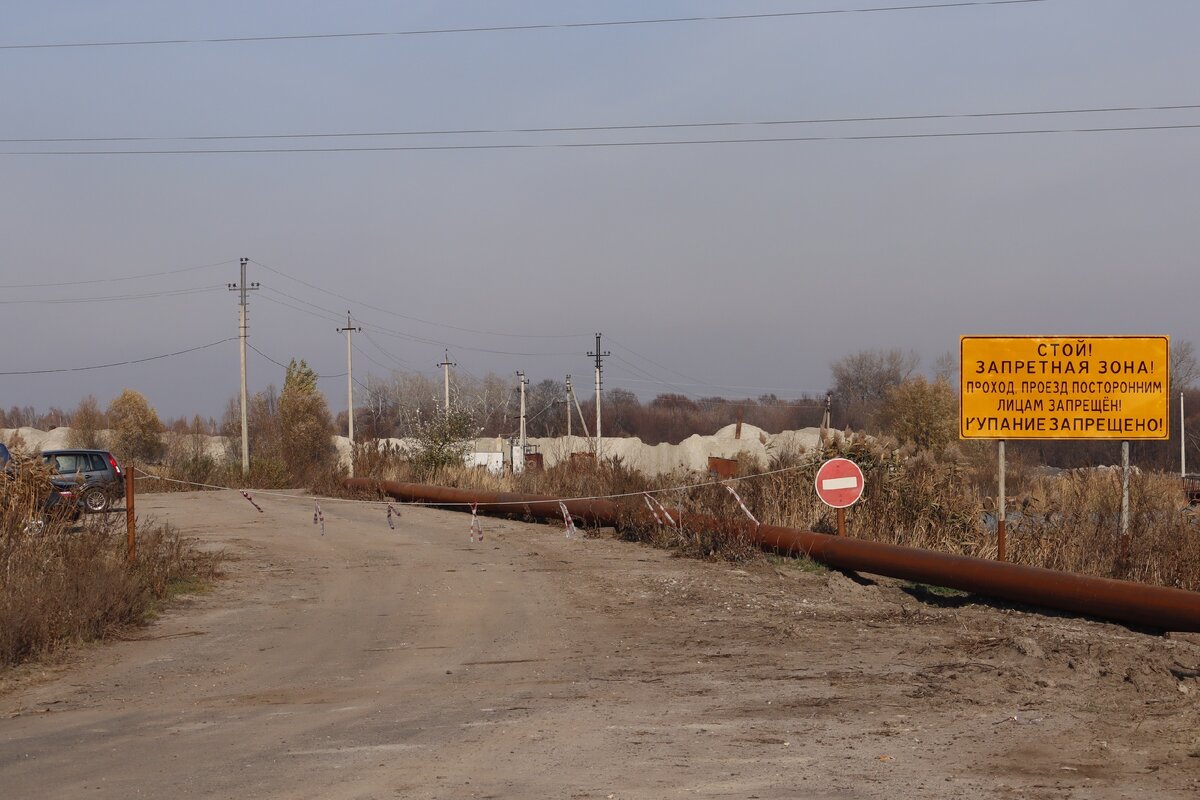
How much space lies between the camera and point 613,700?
852cm

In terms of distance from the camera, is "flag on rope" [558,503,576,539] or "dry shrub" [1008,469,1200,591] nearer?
"dry shrub" [1008,469,1200,591]

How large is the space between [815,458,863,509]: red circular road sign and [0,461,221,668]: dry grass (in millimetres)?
8589

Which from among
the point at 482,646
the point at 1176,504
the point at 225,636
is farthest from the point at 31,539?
the point at 1176,504

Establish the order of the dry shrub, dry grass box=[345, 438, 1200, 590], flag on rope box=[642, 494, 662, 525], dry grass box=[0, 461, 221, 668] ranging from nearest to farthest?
dry grass box=[0, 461, 221, 668], the dry shrub, dry grass box=[345, 438, 1200, 590], flag on rope box=[642, 494, 662, 525]

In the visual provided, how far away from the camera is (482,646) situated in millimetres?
11102

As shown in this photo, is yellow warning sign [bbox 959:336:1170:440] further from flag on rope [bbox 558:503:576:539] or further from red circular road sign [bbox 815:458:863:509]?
flag on rope [bbox 558:503:576:539]

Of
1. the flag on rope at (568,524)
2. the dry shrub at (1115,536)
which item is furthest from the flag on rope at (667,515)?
the dry shrub at (1115,536)

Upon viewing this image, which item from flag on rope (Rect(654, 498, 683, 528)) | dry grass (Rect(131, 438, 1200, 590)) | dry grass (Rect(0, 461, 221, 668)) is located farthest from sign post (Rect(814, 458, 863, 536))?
dry grass (Rect(0, 461, 221, 668))

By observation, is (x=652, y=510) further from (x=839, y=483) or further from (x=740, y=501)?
(x=839, y=483)

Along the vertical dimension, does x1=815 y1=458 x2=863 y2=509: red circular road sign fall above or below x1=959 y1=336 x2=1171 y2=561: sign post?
below

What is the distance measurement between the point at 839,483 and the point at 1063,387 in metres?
3.48

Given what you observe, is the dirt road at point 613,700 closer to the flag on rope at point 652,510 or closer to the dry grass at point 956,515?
the dry grass at point 956,515

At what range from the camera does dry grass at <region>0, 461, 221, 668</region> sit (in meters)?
10.6

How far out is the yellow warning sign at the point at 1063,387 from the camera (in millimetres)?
16562
